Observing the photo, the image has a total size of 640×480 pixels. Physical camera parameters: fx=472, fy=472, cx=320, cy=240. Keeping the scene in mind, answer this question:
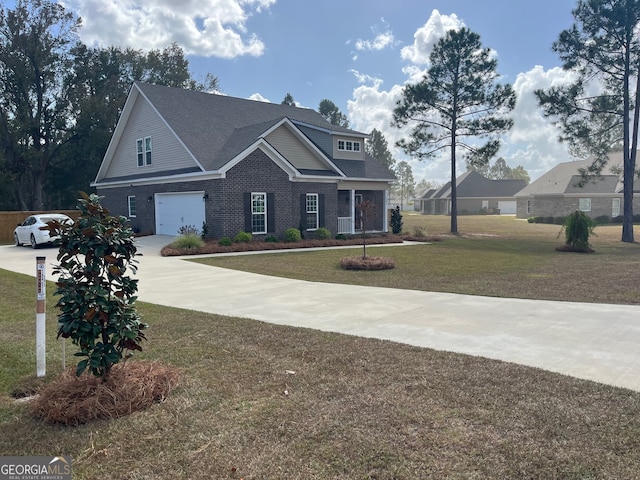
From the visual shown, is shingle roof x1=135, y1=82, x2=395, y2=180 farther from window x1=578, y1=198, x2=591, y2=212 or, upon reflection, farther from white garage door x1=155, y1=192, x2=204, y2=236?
window x1=578, y1=198, x2=591, y2=212

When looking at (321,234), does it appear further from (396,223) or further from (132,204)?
(132,204)

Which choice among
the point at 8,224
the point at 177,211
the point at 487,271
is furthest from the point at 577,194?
the point at 8,224

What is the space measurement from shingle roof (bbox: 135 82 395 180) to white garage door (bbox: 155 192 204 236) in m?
1.97

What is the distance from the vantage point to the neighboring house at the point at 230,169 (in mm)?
19844

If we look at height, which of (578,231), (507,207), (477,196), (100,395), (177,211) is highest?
(477,196)

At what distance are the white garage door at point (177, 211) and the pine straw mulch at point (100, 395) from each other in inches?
648

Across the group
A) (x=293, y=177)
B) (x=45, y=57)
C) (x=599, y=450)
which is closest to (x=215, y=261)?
(x=293, y=177)

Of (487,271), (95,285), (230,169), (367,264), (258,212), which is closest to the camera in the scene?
(95,285)

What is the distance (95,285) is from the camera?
3.88 metres

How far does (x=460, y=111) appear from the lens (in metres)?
29.2

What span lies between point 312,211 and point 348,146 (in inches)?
237

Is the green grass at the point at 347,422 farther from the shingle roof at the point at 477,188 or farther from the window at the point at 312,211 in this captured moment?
the shingle roof at the point at 477,188

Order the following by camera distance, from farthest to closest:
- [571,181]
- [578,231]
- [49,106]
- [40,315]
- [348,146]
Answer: [571,181] → [49,106] → [348,146] → [578,231] → [40,315]

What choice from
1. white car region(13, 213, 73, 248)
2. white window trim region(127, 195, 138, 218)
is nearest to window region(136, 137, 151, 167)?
white window trim region(127, 195, 138, 218)
